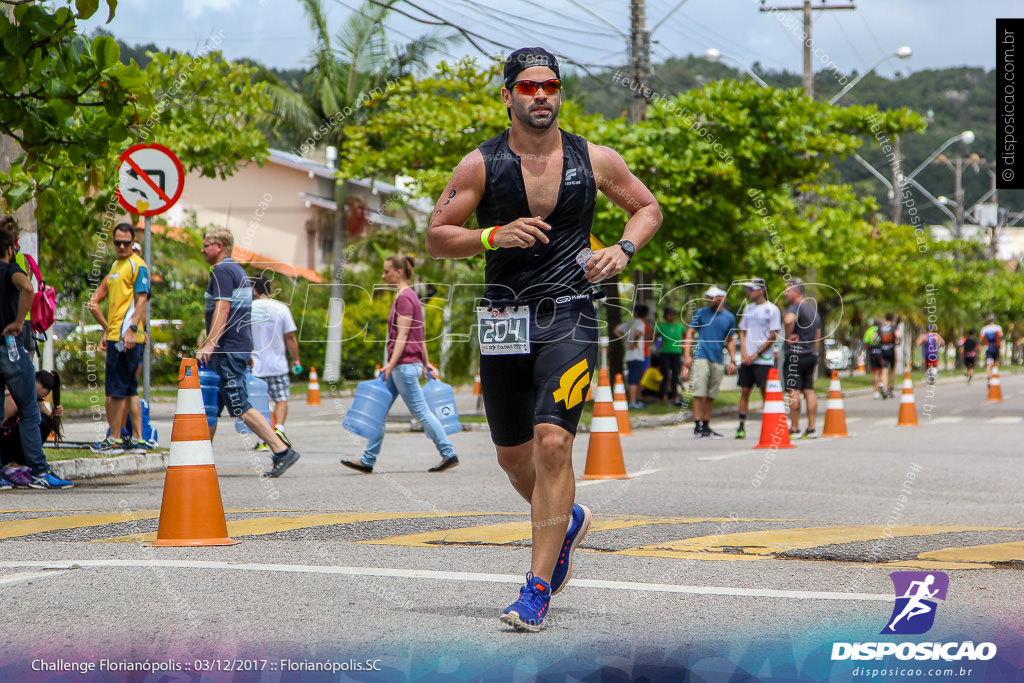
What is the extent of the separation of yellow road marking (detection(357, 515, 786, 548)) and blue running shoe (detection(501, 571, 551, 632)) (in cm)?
193

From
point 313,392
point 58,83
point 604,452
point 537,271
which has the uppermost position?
point 58,83

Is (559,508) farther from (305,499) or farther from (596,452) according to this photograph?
(596,452)

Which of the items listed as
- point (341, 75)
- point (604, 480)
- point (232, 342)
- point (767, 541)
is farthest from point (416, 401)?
point (341, 75)

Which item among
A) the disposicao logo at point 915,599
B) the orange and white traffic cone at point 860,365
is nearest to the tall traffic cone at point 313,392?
the disposicao logo at point 915,599

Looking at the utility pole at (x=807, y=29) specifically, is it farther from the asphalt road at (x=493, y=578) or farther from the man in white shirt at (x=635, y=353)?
the asphalt road at (x=493, y=578)

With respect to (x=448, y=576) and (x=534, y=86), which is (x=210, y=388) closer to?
(x=448, y=576)

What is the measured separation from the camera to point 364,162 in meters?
21.8

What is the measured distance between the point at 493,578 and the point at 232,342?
5659mm

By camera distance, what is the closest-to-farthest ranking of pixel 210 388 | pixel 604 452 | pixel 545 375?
pixel 545 375 → pixel 604 452 → pixel 210 388

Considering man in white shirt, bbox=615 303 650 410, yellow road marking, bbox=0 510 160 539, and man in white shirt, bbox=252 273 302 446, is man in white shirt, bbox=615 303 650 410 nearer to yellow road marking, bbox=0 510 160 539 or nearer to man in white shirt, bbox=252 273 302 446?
man in white shirt, bbox=252 273 302 446

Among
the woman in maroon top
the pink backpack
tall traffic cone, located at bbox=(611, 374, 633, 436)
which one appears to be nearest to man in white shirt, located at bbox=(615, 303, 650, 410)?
tall traffic cone, located at bbox=(611, 374, 633, 436)

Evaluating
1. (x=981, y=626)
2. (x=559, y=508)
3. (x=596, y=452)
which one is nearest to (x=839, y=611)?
(x=981, y=626)

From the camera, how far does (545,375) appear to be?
14.8 ft

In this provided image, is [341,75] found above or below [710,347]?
above
